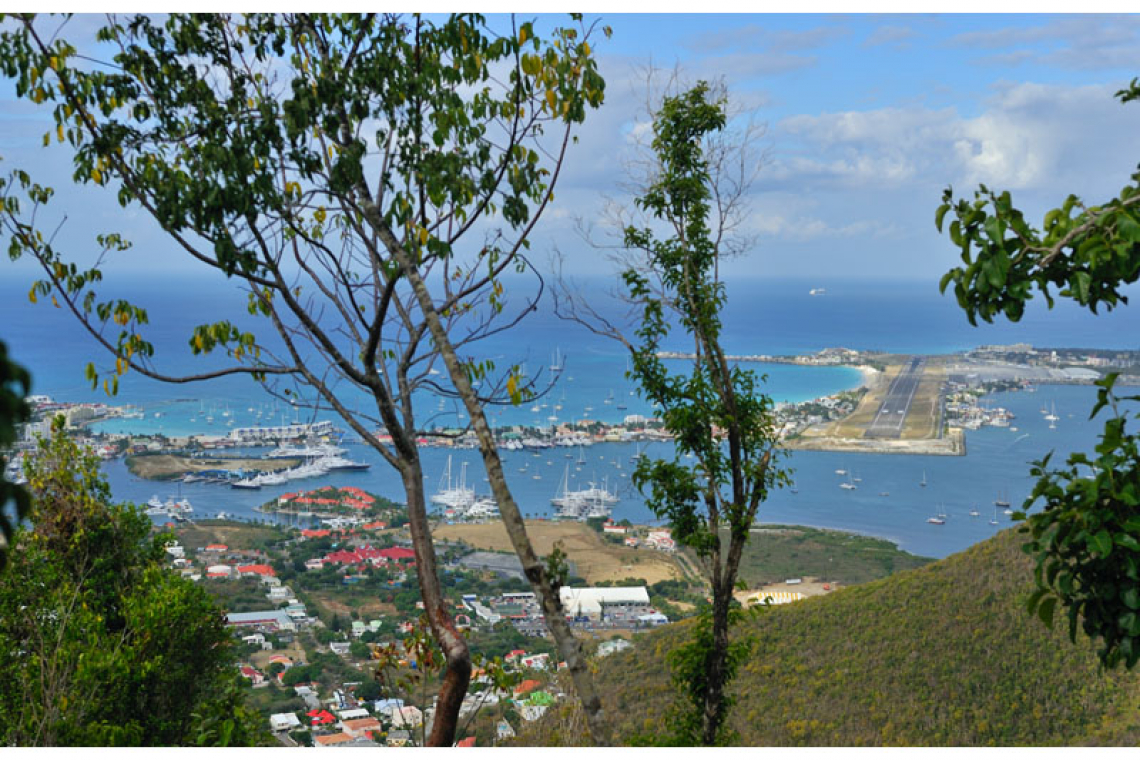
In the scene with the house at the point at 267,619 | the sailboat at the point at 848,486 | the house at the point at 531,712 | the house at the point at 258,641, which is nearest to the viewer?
the house at the point at 531,712

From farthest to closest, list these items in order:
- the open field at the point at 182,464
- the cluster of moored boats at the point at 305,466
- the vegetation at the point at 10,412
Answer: the cluster of moored boats at the point at 305,466, the open field at the point at 182,464, the vegetation at the point at 10,412

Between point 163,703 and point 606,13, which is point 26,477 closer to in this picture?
point 163,703

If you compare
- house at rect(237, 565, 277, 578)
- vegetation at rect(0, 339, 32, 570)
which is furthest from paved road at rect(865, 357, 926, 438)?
vegetation at rect(0, 339, 32, 570)

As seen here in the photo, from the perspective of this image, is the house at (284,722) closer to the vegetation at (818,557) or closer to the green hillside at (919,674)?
the green hillside at (919,674)

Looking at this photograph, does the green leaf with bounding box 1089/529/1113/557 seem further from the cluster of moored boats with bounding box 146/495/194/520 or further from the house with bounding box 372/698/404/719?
the cluster of moored boats with bounding box 146/495/194/520

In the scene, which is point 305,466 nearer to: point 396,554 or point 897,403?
point 396,554

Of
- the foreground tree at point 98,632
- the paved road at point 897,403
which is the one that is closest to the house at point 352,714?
the foreground tree at point 98,632

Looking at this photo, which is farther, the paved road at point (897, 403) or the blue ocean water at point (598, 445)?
the paved road at point (897, 403)
